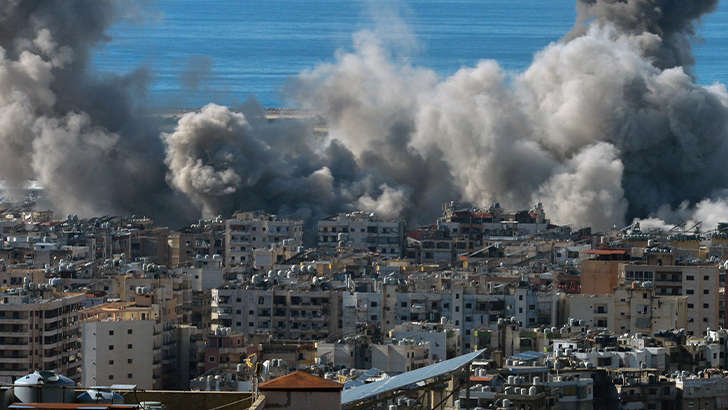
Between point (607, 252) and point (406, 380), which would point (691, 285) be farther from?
point (406, 380)

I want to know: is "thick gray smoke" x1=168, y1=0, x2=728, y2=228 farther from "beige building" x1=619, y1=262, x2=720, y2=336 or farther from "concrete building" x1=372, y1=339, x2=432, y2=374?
"concrete building" x1=372, y1=339, x2=432, y2=374

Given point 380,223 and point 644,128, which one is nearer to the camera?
point 380,223

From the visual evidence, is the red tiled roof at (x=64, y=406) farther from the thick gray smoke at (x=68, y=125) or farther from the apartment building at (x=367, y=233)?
the thick gray smoke at (x=68, y=125)

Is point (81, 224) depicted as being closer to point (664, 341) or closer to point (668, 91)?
point (668, 91)

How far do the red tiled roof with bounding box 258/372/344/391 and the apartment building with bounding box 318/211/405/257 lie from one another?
167ft

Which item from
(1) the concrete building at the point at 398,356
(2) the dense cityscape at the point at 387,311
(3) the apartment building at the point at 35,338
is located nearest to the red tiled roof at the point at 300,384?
(2) the dense cityscape at the point at 387,311

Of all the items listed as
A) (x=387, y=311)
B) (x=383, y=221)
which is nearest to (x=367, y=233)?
(x=383, y=221)

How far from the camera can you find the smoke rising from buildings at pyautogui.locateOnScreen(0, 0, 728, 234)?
69438 millimetres

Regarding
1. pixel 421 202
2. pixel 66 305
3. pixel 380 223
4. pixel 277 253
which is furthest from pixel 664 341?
pixel 421 202

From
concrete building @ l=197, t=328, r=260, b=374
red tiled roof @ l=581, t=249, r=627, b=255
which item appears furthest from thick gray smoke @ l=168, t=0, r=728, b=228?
concrete building @ l=197, t=328, r=260, b=374

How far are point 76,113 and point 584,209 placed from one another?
19858 mm

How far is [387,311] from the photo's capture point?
140 ft

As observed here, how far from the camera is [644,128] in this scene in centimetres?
7000

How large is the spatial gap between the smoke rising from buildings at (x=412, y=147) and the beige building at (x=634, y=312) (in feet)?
84.8
